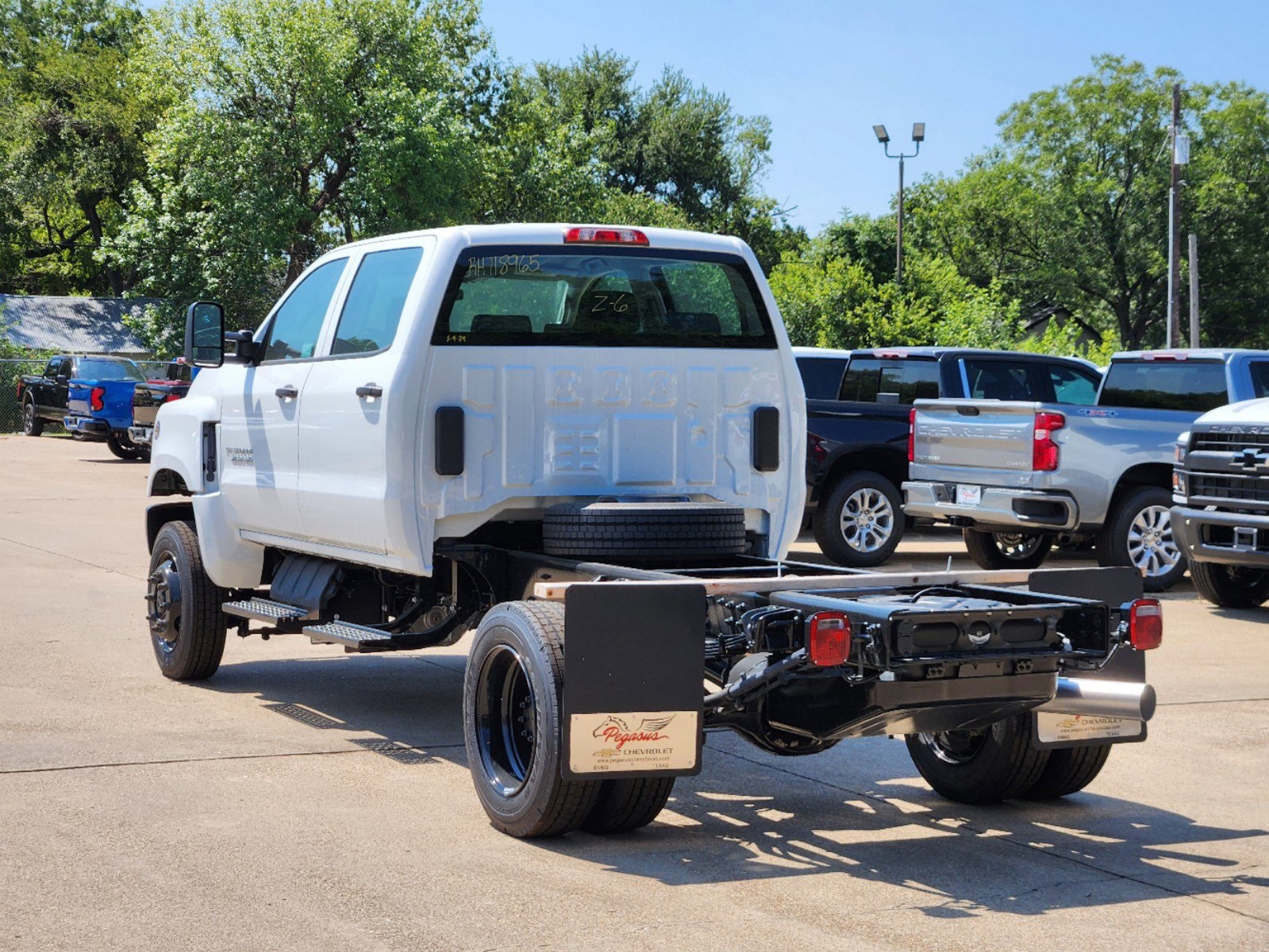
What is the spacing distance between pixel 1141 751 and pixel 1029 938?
10.2ft

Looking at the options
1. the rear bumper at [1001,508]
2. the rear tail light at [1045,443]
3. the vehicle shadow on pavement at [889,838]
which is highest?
the rear tail light at [1045,443]

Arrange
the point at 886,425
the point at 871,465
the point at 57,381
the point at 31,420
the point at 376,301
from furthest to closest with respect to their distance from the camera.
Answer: the point at 31,420 < the point at 57,381 < the point at 871,465 < the point at 886,425 < the point at 376,301

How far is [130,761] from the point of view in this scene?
22.7 ft

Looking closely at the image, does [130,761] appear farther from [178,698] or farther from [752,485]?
[752,485]

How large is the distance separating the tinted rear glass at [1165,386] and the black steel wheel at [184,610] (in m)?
8.75

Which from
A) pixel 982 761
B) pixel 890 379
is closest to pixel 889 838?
pixel 982 761

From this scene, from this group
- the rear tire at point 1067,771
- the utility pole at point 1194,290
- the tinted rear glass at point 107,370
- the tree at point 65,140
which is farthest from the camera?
the tree at point 65,140

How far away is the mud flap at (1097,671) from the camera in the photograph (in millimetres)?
6043

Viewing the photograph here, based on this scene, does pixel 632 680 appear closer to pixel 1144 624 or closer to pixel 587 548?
pixel 587 548

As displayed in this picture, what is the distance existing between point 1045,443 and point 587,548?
8.05m

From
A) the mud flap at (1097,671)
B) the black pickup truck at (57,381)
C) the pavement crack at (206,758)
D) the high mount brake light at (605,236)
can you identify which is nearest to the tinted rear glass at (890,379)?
the high mount brake light at (605,236)

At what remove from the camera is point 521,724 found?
6.02 m

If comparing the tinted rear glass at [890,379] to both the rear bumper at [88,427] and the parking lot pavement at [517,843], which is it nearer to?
the parking lot pavement at [517,843]

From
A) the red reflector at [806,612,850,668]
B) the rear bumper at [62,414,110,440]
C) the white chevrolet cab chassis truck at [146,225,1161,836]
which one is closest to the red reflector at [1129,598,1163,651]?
the white chevrolet cab chassis truck at [146,225,1161,836]
